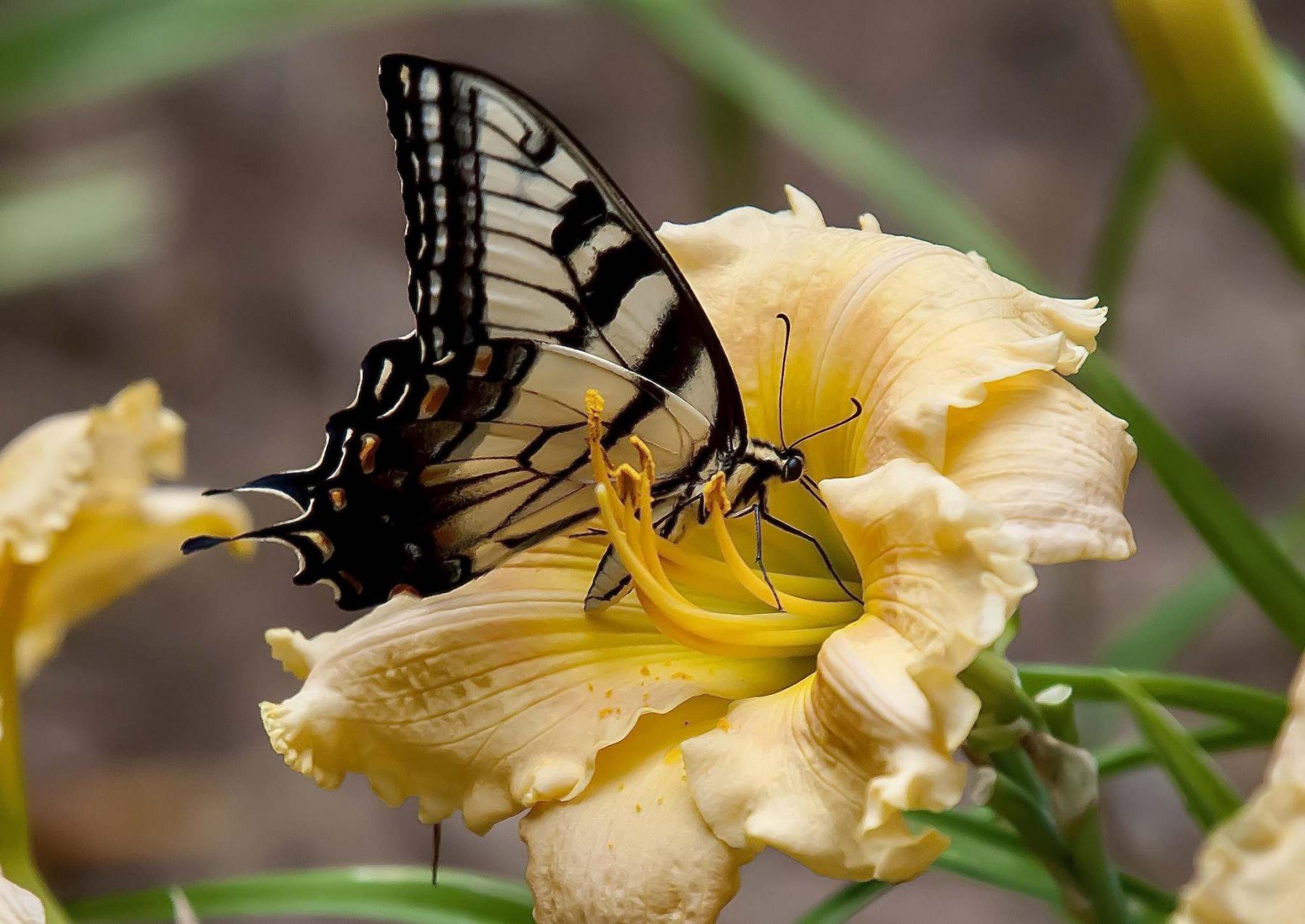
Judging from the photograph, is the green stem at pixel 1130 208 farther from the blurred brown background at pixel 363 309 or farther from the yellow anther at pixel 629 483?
the blurred brown background at pixel 363 309

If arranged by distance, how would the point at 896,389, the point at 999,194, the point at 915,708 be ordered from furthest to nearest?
1. the point at 999,194
2. the point at 896,389
3. the point at 915,708

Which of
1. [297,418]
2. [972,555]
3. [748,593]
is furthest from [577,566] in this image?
[297,418]

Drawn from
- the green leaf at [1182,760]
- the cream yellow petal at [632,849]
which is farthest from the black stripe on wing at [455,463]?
the green leaf at [1182,760]

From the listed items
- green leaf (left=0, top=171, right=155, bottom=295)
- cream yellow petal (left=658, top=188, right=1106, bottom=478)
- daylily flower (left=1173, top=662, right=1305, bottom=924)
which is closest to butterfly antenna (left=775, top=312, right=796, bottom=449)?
cream yellow petal (left=658, top=188, right=1106, bottom=478)

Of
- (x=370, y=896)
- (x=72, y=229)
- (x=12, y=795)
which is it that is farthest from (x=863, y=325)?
(x=72, y=229)

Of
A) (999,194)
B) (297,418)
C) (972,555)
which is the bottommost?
(297,418)

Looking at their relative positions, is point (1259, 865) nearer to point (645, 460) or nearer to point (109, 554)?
point (645, 460)

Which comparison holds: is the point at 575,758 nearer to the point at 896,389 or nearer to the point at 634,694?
the point at 634,694
